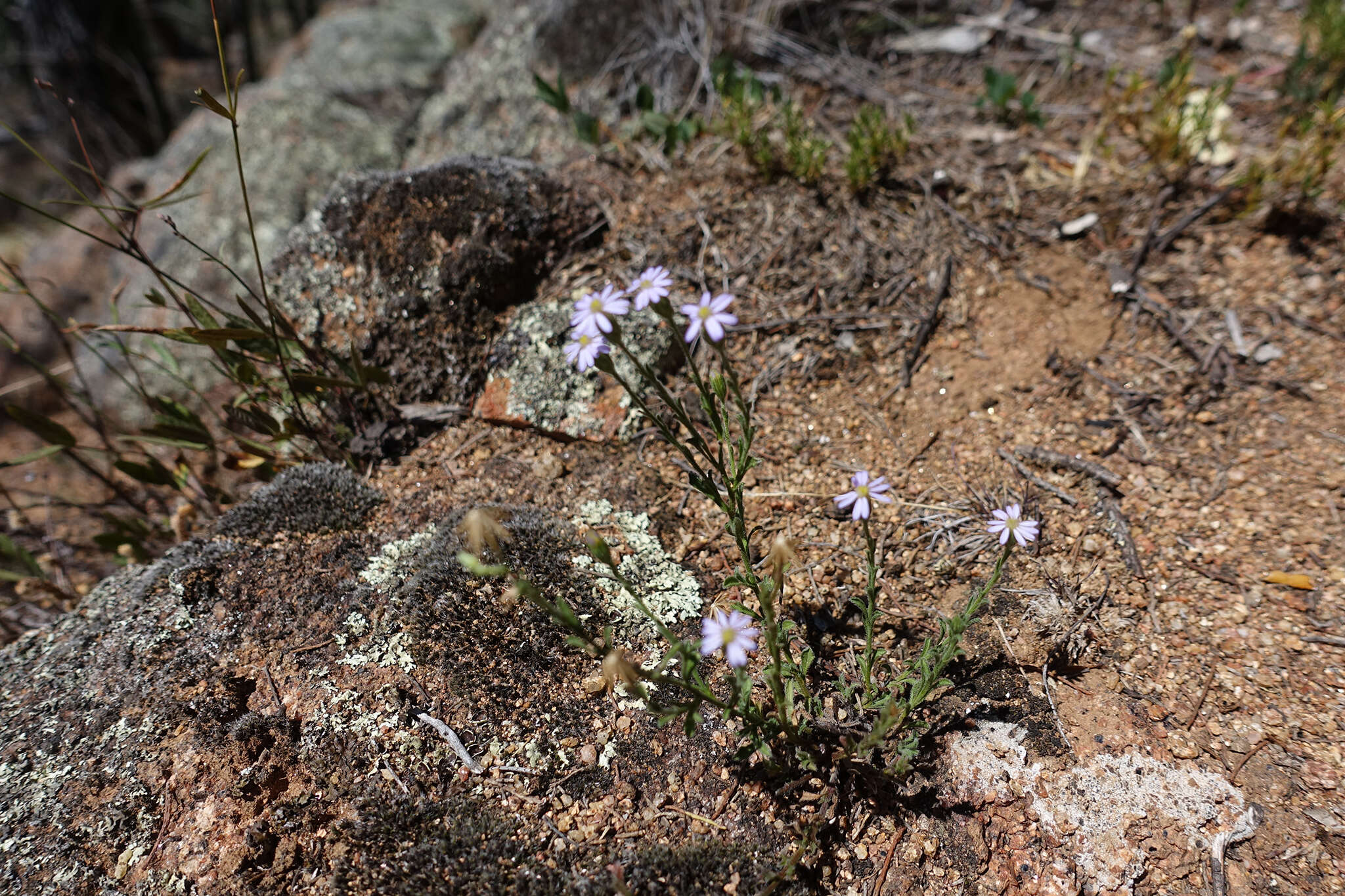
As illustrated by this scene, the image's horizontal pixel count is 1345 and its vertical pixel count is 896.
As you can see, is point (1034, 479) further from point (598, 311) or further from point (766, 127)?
point (766, 127)

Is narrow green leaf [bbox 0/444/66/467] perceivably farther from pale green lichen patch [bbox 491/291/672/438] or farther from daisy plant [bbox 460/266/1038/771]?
daisy plant [bbox 460/266/1038/771]

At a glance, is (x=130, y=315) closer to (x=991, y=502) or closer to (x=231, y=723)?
(x=231, y=723)

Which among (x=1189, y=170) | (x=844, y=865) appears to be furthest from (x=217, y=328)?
(x=1189, y=170)

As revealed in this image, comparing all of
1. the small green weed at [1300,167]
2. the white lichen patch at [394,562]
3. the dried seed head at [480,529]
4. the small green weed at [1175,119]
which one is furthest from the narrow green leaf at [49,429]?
the small green weed at [1300,167]

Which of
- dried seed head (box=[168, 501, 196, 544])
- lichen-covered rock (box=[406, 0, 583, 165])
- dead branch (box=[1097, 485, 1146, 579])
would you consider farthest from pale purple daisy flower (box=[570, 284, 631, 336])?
lichen-covered rock (box=[406, 0, 583, 165])

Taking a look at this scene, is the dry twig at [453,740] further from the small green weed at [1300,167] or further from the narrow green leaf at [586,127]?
the small green weed at [1300,167]
